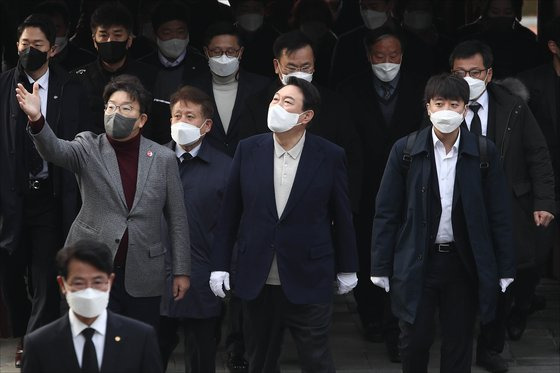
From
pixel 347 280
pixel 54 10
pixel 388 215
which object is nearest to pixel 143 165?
pixel 347 280

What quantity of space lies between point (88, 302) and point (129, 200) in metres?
1.88

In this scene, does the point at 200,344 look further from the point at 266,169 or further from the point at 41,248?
the point at 41,248

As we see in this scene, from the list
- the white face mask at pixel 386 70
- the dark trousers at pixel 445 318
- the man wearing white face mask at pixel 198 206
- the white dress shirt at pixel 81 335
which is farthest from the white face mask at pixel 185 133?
the white dress shirt at pixel 81 335

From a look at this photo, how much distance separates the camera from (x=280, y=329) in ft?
26.9

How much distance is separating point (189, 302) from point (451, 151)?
168 cm

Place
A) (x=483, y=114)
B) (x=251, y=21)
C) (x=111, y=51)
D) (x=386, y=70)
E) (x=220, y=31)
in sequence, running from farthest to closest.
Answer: (x=251, y=21) → (x=386, y=70) → (x=220, y=31) → (x=111, y=51) → (x=483, y=114)

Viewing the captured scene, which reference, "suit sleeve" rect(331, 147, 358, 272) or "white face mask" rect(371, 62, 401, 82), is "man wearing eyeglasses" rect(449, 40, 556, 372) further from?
"suit sleeve" rect(331, 147, 358, 272)

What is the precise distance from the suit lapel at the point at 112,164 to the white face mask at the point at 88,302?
1.78 m

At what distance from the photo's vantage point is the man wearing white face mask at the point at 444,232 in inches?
328

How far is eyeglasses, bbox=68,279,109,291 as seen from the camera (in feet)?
20.8

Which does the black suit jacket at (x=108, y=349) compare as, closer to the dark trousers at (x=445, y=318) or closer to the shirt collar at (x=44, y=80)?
the dark trousers at (x=445, y=318)

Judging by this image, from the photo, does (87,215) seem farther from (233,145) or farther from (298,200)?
(233,145)

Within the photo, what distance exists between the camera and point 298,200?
8078mm

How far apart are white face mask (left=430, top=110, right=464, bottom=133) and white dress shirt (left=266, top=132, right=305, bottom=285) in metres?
0.74
